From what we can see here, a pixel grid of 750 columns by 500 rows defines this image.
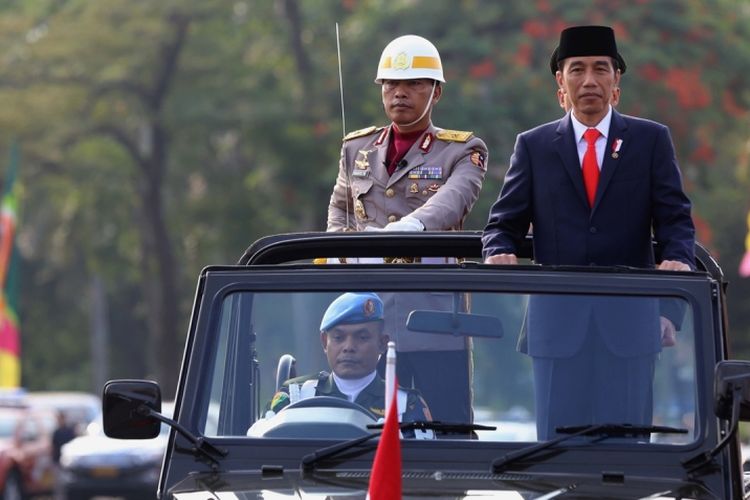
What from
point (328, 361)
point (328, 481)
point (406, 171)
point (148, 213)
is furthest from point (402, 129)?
point (148, 213)

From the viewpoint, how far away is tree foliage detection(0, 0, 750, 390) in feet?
103

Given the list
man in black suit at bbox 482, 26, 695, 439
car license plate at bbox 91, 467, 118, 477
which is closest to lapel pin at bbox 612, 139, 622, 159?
man in black suit at bbox 482, 26, 695, 439

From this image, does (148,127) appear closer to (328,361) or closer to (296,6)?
(296,6)

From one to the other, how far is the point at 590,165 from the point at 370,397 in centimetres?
129

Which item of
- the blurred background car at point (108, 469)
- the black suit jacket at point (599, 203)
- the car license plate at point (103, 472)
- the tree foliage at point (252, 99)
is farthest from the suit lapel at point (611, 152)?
the tree foliage at point (252, 99)

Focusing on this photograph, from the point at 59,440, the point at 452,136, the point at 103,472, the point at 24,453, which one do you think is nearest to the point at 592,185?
the point at 452,136

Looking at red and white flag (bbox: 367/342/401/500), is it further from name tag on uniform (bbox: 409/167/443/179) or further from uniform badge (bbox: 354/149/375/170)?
uniform badge (bbox: 354/149/375/170)

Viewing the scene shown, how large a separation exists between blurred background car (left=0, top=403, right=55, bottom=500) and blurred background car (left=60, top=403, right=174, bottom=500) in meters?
0.40

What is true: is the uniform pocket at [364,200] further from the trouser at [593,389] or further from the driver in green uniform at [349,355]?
the trouser at [593,389]

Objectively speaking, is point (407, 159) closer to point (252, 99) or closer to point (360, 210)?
point (360, 210)

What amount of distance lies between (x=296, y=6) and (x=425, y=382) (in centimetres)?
2978

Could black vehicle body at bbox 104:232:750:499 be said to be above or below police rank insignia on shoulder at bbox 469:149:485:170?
below

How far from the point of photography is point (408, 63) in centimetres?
696

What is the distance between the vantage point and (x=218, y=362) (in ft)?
17.7
